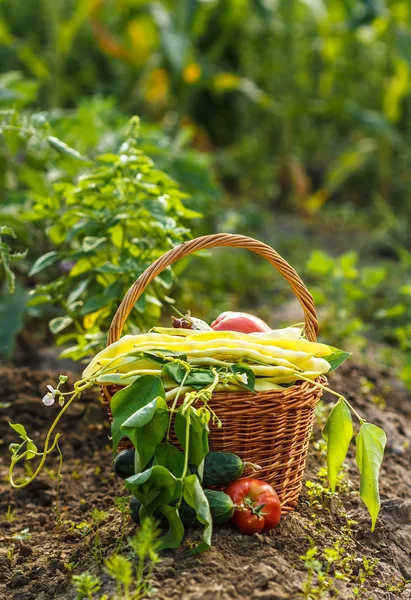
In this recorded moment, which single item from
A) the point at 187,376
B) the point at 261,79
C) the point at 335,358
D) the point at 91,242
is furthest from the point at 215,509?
the point at 261,79

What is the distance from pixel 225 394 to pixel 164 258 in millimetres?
415

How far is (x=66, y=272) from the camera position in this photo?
391 centimetres

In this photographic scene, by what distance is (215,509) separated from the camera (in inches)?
80.8

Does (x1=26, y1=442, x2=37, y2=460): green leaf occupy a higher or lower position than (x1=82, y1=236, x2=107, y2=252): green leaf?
lower

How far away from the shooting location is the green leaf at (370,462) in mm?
2164

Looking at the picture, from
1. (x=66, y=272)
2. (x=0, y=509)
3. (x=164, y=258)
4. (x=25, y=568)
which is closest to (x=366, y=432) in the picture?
(x=164, y=258)

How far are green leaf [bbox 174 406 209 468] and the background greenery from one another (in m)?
2.17

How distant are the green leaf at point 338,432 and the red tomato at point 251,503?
21 centimetres

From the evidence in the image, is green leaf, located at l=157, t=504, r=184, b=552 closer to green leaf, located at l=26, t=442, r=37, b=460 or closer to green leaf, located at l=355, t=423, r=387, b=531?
green leaf, located at l=26, t=442, r=37, b=460

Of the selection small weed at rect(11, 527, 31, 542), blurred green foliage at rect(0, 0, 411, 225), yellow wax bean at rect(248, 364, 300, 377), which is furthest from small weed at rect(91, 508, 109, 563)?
blurred green foliage at rect(0, 0, 411, 225)

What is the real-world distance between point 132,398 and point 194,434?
0.19 m

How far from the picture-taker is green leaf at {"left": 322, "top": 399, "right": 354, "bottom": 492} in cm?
Result: 222

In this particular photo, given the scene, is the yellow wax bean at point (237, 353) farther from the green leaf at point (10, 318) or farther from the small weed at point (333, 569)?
the green leaf at point (10, 318)

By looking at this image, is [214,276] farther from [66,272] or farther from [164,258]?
[164,258]
